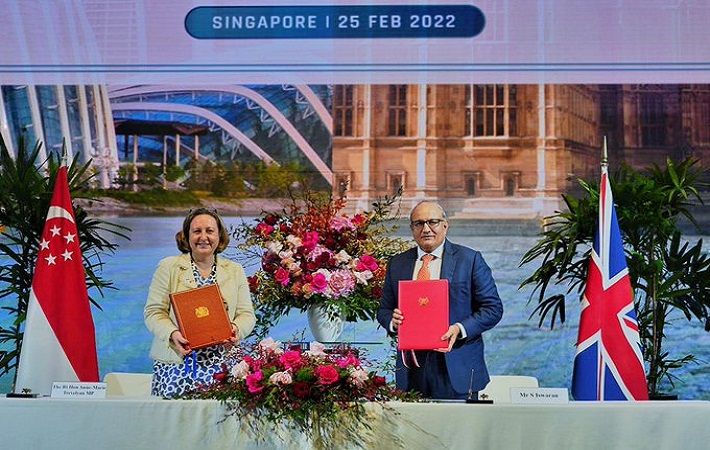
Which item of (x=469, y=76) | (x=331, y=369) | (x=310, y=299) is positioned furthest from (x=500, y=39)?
(x=331, y=369)

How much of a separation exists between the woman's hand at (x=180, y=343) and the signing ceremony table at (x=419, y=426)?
37 cm

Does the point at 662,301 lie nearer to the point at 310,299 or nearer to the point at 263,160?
the point at 310,299

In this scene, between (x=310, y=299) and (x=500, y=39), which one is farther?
(x=500, y=39)

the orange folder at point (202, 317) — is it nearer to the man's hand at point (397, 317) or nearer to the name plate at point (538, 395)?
the man's hand at point (397, 317)

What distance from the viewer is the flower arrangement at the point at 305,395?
284cm

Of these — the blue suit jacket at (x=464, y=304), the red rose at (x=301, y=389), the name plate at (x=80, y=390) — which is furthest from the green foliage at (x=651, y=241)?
the name plate at (x=80, y=390)

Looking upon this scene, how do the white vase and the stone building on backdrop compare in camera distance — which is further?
the stone building on backdrop

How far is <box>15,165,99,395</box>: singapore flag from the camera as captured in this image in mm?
3961

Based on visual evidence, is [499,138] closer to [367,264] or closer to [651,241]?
[651,241]

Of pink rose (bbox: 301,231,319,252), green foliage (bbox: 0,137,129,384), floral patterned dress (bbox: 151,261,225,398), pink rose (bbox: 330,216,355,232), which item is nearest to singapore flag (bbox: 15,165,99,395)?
green foliage (bbox: 0,137,129,384)

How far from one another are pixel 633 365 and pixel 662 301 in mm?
934

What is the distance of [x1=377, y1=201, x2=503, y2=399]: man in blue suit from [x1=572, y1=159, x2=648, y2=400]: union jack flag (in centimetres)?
57

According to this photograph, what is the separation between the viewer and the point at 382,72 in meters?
5.25

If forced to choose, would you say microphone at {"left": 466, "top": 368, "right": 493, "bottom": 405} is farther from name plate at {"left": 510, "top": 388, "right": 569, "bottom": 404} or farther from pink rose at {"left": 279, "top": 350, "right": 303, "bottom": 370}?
pink rose at {"left": 279, "top": 350, "right": 303, "bottom": 370}
